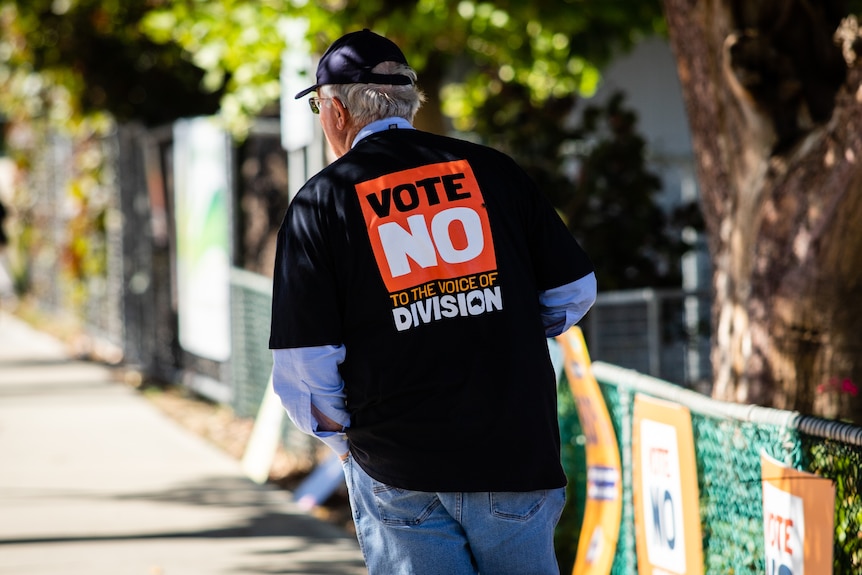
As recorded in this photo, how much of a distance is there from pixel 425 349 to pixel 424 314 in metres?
0.08

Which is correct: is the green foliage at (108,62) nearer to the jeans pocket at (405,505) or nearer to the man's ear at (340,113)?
the man's ear at (340,113)

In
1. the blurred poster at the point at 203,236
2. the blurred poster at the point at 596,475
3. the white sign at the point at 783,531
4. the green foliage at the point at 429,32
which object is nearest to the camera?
the white sign at the point at 783,531

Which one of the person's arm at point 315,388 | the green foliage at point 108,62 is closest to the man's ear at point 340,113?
the person's arm at point 315,388

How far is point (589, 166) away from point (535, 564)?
5.62m

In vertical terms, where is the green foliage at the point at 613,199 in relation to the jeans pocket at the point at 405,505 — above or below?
above

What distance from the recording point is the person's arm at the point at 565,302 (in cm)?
296

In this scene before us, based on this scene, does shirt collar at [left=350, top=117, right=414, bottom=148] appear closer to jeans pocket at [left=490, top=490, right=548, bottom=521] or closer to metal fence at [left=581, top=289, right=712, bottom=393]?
jeans pocket at [left=490, top=490, right=548, bottom=521]

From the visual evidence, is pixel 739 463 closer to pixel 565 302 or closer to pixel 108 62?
pixel 565 302

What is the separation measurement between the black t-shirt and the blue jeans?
0.15 ft

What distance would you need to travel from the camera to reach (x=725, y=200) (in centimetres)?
519

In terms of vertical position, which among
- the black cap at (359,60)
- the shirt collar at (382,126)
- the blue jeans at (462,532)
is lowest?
the blue jeans at (462,532)

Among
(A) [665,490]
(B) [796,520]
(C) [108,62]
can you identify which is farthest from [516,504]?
(C) [108,62]

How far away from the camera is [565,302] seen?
2967 millimetres

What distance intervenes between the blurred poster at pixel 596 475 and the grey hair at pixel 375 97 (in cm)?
170
